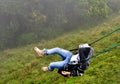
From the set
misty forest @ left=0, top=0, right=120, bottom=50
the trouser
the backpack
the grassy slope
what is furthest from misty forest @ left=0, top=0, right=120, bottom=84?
the backpack

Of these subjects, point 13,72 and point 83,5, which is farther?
point 83,5

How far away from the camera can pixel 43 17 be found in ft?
126

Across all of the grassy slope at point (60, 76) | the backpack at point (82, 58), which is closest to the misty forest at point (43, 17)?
the grassy slope at point (60, 76)

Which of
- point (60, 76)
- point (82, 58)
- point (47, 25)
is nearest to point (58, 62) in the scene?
point (82, 58)

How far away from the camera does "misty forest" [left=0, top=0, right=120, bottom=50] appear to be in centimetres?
3553

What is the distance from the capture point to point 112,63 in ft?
54.4

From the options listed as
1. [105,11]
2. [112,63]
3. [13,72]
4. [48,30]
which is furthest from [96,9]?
[112,63]

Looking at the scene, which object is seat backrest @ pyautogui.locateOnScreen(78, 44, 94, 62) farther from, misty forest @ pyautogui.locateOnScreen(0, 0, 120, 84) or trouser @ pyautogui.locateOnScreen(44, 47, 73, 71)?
misty forest @ pyautogui.locateOnScreen(0, 0, 120, 84)

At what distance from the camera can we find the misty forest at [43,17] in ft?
117

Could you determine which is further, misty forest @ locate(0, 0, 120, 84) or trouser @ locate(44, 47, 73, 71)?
misty forest @ locate(0, 0, 120, 84)

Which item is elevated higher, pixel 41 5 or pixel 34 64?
pixel 41 5

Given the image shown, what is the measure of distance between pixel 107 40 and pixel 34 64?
6037mm

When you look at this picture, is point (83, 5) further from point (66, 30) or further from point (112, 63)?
point (112, 63)

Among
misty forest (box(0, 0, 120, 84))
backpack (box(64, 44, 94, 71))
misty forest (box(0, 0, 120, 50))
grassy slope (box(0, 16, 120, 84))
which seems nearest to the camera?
backpack (box(64, 44, 94, 71))
